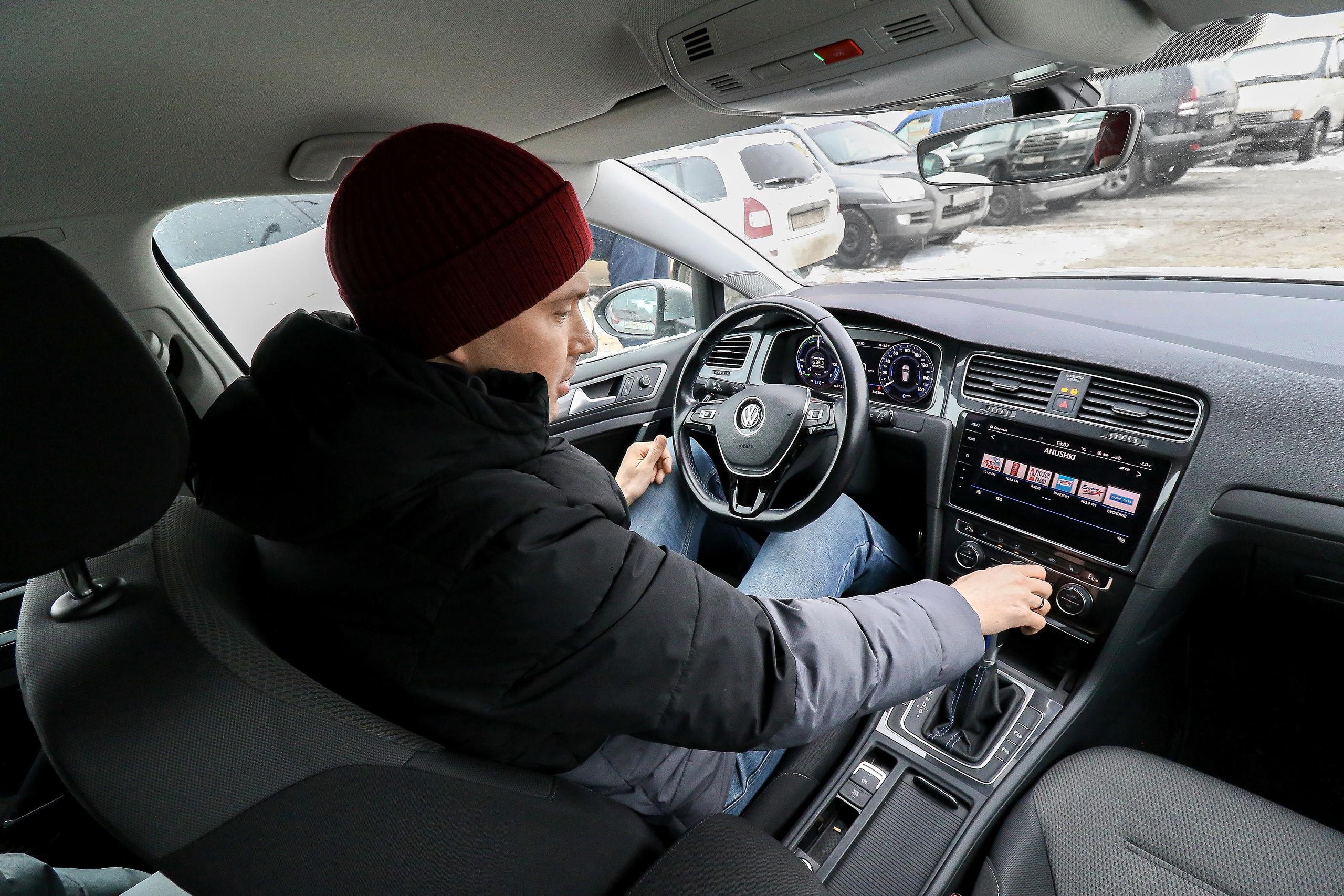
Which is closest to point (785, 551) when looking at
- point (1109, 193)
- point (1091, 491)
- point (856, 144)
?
point (1091, 491)

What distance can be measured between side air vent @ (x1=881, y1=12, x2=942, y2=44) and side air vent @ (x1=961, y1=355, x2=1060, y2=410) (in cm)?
97

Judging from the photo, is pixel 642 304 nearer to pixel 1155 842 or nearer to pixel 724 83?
pixel 724 83

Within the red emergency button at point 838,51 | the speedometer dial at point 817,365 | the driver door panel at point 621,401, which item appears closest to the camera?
the red emergency button at point 838,51

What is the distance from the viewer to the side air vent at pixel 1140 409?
1.72m

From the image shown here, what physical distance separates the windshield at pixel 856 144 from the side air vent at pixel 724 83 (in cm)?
144

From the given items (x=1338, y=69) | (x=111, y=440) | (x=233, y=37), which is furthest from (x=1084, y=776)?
(x=233, y=37)

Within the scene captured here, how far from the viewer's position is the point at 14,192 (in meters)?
A: 1.86

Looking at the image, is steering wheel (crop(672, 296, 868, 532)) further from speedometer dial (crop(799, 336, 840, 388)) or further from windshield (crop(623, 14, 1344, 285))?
windshield (crop(623, 14, 1344, 285))

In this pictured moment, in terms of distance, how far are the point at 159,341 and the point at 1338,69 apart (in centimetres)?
349

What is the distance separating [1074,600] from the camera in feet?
6.25

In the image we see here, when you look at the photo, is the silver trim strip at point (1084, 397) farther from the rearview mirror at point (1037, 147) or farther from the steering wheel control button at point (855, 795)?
the steering wheel control button at point (855, 795)

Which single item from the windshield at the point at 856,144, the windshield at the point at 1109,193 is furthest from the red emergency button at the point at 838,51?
the windshield at the point at 856,144

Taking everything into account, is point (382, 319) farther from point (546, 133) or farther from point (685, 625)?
point (546, 133)

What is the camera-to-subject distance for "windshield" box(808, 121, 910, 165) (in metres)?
3.11
